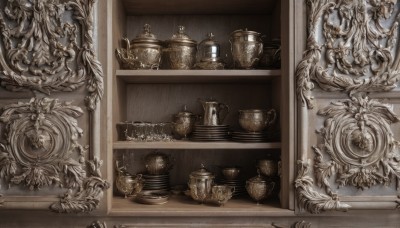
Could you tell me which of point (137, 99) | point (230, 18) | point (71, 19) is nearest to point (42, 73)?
point (71, 19)

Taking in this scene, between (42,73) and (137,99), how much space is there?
0.54m

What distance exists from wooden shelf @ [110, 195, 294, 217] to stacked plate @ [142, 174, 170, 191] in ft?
0.54

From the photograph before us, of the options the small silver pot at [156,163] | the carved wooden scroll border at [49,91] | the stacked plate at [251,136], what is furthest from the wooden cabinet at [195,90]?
the carved wooden scroll border at [49,91]

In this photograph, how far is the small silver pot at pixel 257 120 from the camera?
165cm

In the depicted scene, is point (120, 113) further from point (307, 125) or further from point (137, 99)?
point (307, 125)

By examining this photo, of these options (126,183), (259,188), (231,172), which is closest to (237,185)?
(231,172)

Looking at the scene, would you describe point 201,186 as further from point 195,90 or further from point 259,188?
point 195,90

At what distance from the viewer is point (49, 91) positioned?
1.53 metres

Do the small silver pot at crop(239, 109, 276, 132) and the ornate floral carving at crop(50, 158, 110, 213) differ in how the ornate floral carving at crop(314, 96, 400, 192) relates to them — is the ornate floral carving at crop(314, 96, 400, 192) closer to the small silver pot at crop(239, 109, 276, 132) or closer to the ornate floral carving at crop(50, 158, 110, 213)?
the small silver pot at crop(239, 109, 276, 132)

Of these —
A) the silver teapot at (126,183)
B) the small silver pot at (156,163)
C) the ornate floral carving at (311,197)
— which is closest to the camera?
the ornate floral carving at (311,197)

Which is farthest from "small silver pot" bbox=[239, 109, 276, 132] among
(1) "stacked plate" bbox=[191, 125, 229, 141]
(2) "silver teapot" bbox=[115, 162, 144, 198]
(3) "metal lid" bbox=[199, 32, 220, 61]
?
(2) "silver teapot" bbox=[115, 162, 144, 198]

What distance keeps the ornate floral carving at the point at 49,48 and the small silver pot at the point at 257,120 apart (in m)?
0.67

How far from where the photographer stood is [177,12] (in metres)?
1.91

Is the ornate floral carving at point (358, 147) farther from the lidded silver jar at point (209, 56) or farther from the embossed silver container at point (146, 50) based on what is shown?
the embossed silver container at point (146, 50)
